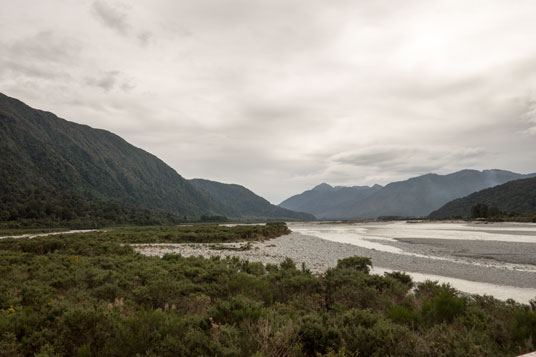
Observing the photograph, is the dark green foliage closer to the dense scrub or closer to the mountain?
the dense scrub

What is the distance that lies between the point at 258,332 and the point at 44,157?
203 meters

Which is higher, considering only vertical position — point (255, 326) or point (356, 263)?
point (255, 326)

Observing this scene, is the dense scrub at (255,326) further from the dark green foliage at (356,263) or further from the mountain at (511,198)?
the mountain at (511,198)

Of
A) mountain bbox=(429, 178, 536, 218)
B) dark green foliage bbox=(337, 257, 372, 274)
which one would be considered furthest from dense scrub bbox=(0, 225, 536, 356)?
mountain bbox=(429, 178, 536, 218)

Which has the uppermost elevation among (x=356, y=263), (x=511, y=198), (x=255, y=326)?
(x=511, y=198)

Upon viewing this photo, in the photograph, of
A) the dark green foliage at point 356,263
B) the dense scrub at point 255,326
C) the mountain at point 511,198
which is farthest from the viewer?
the mountain at point 511,198

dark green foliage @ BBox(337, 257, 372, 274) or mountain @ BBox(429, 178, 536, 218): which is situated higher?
mountain @ BBox(429, 178, 536, 218)

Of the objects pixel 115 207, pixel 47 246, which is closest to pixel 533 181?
pixel 47 246

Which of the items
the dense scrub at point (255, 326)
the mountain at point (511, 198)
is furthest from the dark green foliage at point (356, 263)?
the mountain at point (511, 198)

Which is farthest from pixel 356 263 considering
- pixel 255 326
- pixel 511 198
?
pixel 511 198

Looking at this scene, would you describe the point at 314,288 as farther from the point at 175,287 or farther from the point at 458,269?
the point at 458,269

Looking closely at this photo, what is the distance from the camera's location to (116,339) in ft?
17.0

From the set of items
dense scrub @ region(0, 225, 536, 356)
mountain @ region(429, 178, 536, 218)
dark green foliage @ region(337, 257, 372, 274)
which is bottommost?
dark green foliage @ region(337, 257, 372, 274)

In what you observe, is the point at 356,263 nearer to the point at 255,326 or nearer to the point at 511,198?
the point at 255,326
